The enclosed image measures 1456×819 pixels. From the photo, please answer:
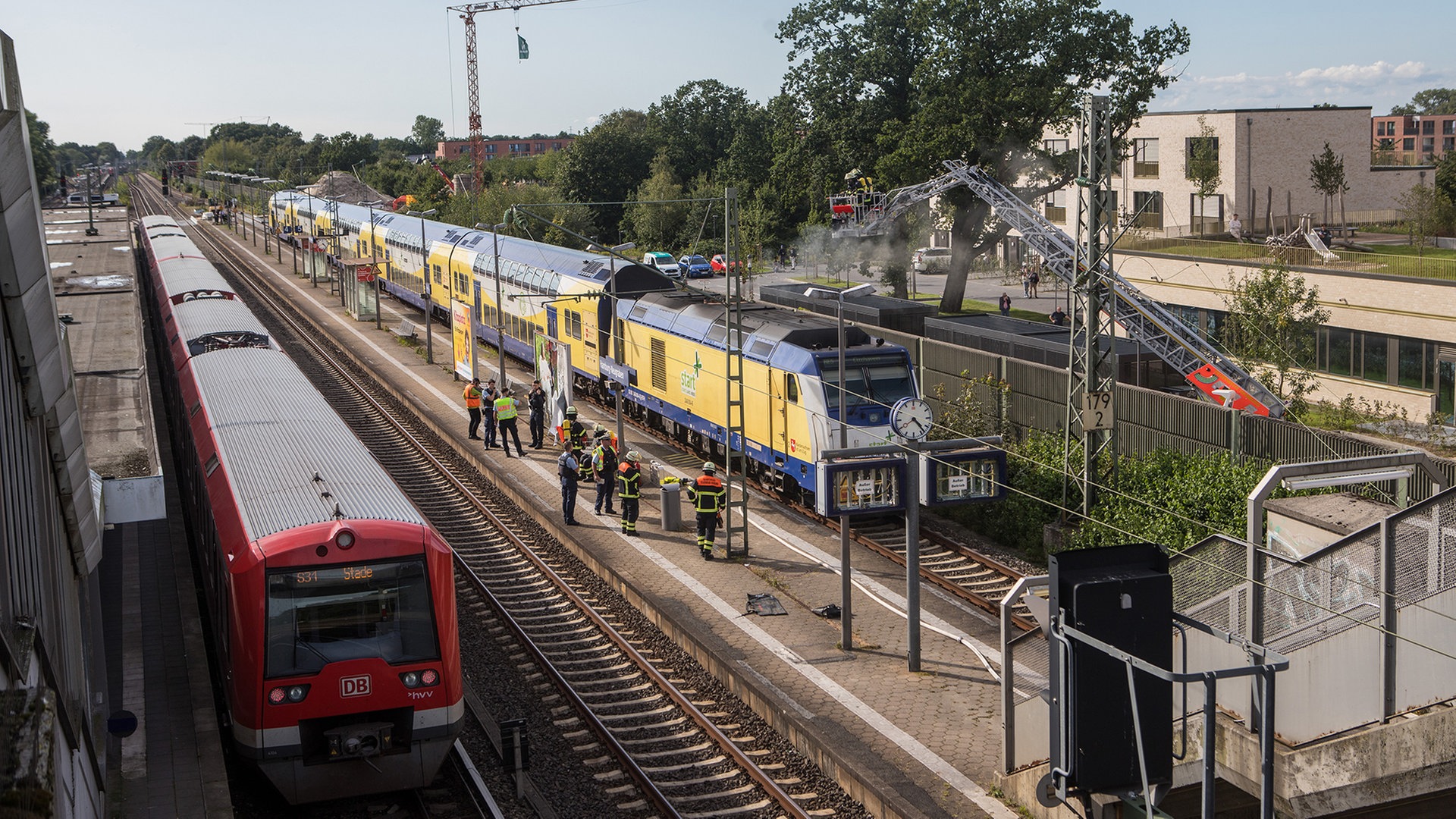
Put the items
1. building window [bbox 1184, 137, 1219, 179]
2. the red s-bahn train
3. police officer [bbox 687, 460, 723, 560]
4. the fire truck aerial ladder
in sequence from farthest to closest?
building window [bbox 1184, 137, 1219, 179]
the fire truck aerial ladder
police officer [bbox 687, 460, 723, 560]
the red s-bahn train

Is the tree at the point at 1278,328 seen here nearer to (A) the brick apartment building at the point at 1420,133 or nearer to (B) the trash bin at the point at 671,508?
(B) the trash bin at the point at 671,508

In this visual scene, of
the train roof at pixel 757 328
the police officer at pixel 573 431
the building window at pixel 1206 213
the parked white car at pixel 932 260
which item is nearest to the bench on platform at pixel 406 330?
the train roof at pixel 757 328

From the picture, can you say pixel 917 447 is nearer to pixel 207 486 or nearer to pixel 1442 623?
pixel 1442 623

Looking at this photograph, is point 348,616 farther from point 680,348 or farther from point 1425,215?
point 1425,215

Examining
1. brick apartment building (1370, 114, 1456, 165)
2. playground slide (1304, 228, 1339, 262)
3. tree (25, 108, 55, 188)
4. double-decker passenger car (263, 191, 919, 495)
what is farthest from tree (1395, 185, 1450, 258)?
brick apartment building (1370, 114, 1456, 165)

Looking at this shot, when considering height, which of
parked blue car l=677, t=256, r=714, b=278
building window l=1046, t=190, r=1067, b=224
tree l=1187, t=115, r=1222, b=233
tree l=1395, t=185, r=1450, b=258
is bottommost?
parked blue car l=677, t=256, r=714, b=278

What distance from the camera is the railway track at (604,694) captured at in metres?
12.3

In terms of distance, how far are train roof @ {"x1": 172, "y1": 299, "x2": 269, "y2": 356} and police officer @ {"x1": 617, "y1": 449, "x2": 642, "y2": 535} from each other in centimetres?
603

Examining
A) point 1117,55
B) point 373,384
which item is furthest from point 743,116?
point 373,384

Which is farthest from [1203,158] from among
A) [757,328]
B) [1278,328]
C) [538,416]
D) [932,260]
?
[538,416]

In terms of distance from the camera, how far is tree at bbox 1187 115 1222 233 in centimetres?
4928

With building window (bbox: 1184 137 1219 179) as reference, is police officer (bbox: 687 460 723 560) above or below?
below

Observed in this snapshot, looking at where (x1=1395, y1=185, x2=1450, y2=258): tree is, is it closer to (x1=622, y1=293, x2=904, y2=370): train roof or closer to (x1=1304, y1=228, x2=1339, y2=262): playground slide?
(x1=1304, y1=228, x2=1339, y2=262): playground slide

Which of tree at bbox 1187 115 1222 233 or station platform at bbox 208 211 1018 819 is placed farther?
tree at bbox 1187 115 1222 233
